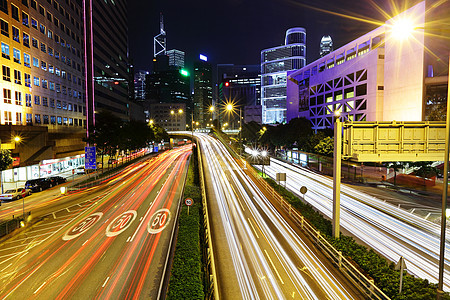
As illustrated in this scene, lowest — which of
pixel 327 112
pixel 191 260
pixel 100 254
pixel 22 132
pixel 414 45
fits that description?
pixel 100 254

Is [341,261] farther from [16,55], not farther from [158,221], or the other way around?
[16,55]

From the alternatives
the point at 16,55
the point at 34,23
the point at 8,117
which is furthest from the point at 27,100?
the point at 34,23

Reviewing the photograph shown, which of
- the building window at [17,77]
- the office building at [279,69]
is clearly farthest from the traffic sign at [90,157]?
the office building at [279,69]

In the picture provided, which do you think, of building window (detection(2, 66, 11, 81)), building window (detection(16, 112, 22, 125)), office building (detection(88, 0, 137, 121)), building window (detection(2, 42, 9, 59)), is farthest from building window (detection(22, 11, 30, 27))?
office building (detection(88, 0, 137, 121))

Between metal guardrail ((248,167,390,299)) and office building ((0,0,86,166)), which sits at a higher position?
office building ((0,0,86,166))

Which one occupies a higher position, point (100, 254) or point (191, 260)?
point (191, 260)

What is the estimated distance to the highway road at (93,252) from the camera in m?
12.0

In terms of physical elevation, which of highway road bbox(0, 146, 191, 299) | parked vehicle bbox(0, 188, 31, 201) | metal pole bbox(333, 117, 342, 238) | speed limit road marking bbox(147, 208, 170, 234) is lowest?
highway road bbox(0, 146, 191, 299)

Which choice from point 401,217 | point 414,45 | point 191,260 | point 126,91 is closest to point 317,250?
point 191,260

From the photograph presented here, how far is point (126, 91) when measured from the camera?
318 feet

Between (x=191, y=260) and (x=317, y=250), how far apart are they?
7873 millimetres

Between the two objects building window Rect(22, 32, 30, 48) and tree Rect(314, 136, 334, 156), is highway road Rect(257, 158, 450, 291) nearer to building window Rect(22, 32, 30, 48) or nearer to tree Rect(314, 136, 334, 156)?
tree Rect(314, 136, 334, 156)

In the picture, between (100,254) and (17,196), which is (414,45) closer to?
(100,254)

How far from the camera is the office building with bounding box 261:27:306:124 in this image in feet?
601
